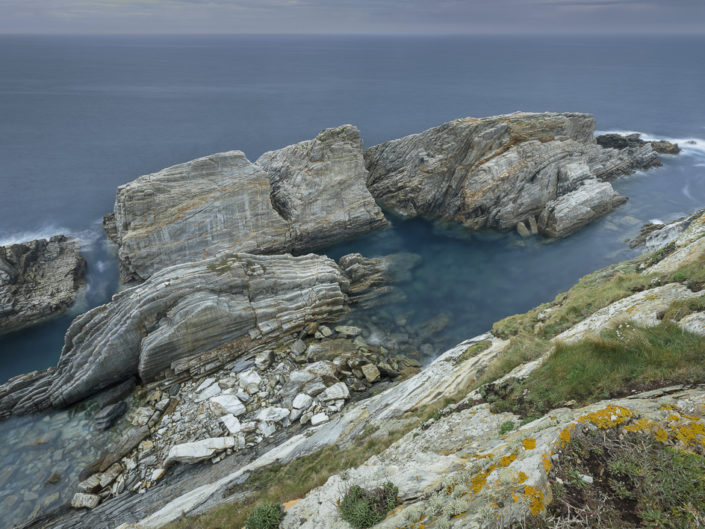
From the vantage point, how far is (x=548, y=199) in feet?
159

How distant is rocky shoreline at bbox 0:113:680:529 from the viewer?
18656mm

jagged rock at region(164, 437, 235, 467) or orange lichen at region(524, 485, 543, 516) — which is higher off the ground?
orange lichen at region(524, 485, 543, 516)

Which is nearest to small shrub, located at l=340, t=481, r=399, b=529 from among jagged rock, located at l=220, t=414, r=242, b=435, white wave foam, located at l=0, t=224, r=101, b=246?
jagged rock, located at l=220, t=414, r=242, b=435

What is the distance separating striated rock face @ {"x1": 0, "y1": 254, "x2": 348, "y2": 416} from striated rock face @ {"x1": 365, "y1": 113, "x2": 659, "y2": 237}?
101 feet

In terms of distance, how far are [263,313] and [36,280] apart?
24.8m

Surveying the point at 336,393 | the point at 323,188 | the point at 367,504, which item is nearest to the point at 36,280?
the point at 323,188

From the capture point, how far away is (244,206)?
127 ft

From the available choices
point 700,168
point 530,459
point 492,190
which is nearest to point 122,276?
point 530,459

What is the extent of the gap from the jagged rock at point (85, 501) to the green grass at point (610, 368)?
19.6 meters

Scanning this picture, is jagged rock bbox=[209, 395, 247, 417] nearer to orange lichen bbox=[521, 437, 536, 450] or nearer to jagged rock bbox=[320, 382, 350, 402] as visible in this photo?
jagged rock bbox=[320, 382, 350, 402]

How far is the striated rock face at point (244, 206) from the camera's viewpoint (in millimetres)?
34938

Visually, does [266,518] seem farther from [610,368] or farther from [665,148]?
[665,148]

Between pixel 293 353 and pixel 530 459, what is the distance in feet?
69.6

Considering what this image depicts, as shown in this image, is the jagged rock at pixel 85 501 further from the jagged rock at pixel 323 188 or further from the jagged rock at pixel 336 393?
the jagged rock at pixel 323 188
